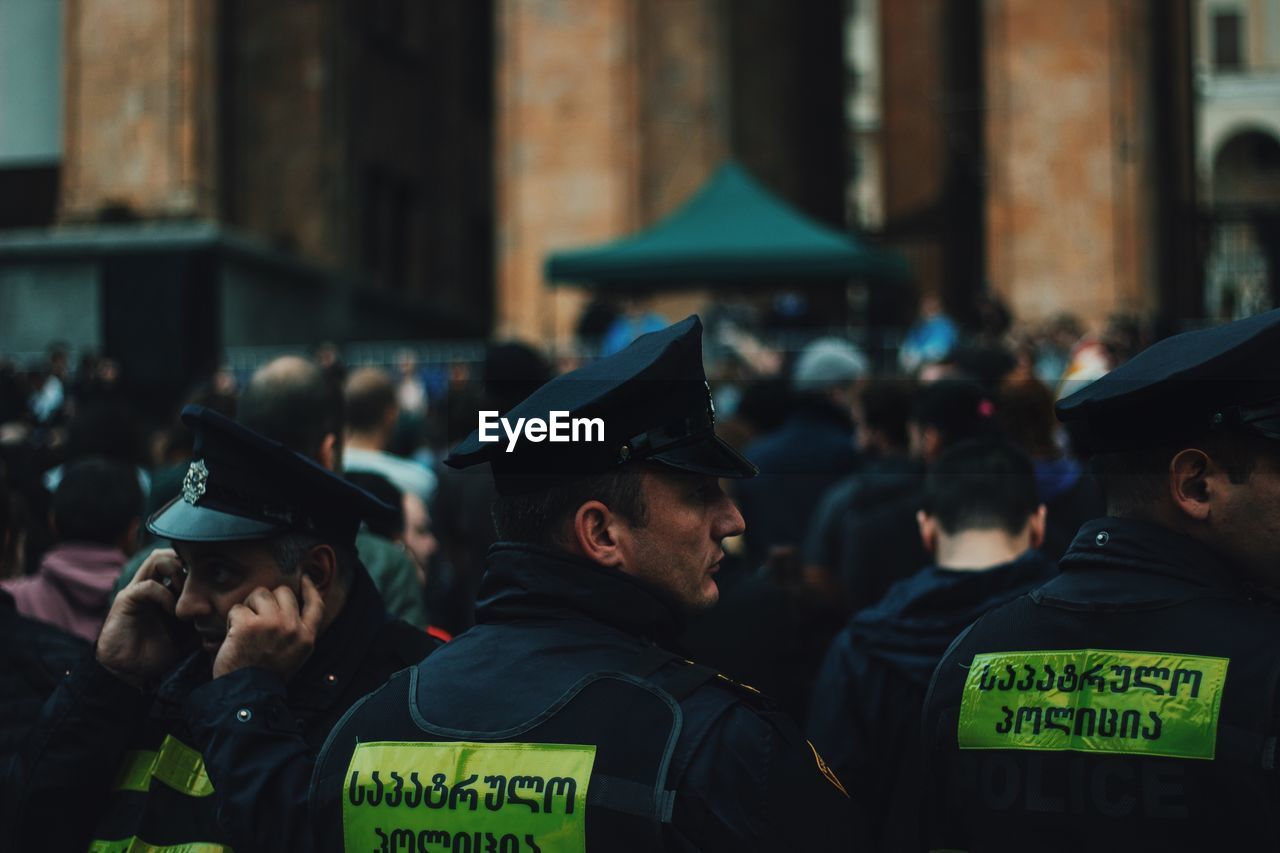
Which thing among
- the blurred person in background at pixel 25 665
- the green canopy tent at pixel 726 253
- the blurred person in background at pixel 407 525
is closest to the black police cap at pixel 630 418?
the blurred person in background at pixel 25 665

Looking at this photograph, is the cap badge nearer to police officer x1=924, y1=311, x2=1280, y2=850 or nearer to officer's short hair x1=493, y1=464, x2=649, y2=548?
officer's short hair x1=493, y1=464, x2=649, y2=548

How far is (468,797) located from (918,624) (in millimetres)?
2102

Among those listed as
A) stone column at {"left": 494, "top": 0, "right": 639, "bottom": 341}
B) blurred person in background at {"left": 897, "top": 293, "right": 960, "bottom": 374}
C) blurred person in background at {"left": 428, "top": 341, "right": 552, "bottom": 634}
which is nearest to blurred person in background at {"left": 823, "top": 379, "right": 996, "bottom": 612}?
blurred person in background at {"left": 428, "top": 341, "right": 552, "bottom": 634}

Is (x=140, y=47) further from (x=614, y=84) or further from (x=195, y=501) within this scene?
(x=195, y=501)

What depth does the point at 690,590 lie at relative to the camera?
302cm

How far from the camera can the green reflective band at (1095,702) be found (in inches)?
112

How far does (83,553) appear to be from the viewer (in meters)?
5.47

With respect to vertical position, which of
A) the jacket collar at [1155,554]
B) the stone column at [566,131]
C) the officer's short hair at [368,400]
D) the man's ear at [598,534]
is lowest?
the jacket collar at [1155,554]

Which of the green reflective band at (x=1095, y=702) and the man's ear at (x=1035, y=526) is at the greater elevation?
the man's ear at (x=1035, y=526)

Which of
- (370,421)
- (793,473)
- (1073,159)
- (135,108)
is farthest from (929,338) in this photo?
(135,108)

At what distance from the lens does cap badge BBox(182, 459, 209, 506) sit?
11.7ft

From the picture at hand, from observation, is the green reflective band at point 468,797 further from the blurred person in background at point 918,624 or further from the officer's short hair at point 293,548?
the blurred person in background at point 918,624

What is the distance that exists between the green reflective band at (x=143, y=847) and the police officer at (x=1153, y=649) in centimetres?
142

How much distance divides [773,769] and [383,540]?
296cm
